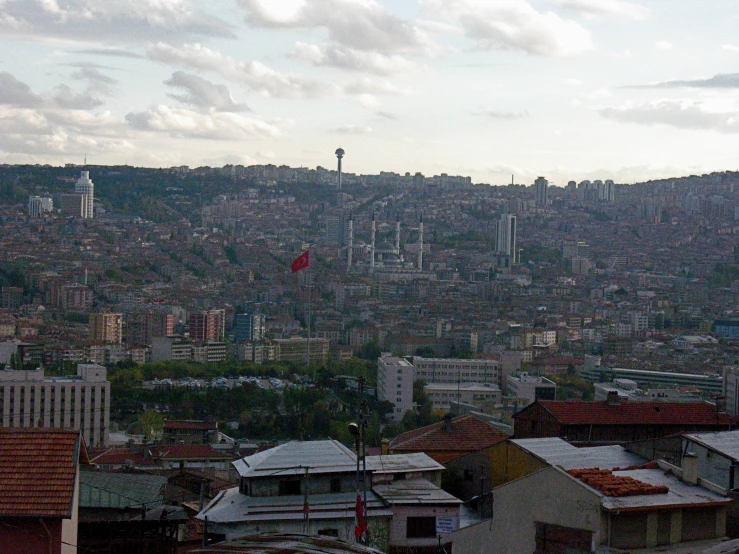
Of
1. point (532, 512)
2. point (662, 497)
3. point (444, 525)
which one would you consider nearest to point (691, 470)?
point (662, 497)

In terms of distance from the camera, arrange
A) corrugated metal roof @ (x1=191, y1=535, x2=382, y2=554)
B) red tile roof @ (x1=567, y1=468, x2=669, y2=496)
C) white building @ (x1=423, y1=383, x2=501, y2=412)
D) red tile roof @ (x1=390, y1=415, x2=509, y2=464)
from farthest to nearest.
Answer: white building @ (x1=423, y1=383, x2=501, y2=412)
red tile roof @ (x1=390, y1=415, x2=509, y2=464)
red tile roof @ (x1=567, y1=468, x2=669, y2=496)
corrugated metal roof @ (x1=191, y1=535, x2=382, y2=554)

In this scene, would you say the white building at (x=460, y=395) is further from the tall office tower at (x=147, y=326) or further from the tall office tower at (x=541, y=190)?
the tall office tower at (x=541, y=190)

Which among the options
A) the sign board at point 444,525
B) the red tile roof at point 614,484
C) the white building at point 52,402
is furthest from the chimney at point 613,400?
the white building at point 52,402

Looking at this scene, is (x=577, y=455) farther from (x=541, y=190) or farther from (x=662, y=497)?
(x=541, y=190)

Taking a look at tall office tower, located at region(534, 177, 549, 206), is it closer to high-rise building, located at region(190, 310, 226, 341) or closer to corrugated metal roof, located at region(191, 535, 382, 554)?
high-rise building, located at region(190, 310, 226, 341)

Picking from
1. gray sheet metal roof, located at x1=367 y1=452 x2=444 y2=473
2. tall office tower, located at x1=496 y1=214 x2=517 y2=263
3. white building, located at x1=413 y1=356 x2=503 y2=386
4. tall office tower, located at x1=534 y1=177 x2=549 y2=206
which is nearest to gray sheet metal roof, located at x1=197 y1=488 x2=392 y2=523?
gray sheet metal roof, located at x1=367 y1=452 x2=444 y2=473
